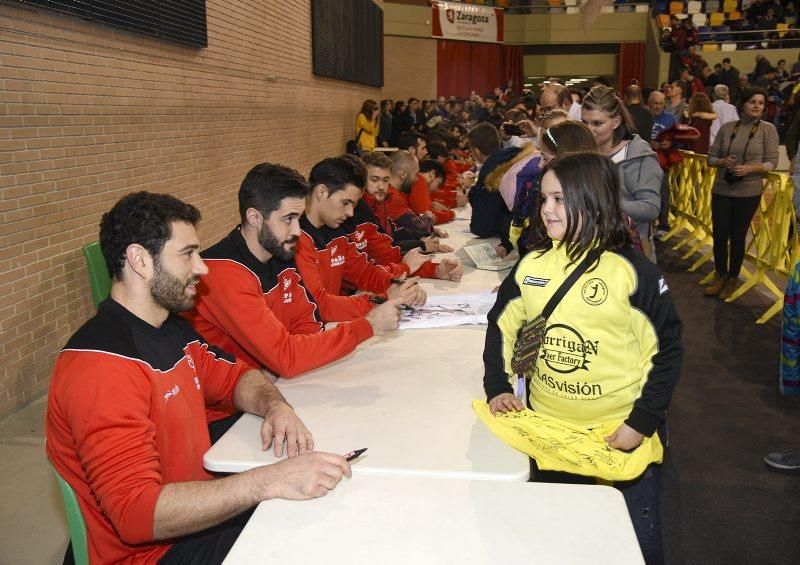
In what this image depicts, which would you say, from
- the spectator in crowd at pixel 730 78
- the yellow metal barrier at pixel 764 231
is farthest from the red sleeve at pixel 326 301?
the spectator in crowd at pixel 730 78

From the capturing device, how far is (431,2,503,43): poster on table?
18469mm

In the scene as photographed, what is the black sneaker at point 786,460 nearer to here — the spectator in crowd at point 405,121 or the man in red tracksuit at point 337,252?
the man in red tracksuit at point 337,252

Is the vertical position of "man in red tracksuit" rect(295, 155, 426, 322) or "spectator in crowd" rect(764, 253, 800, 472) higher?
"man in red tracksuit" rect(295, 155, 426, 322)

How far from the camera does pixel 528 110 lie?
9.09 m

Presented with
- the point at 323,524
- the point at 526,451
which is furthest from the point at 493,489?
the point at 323,524

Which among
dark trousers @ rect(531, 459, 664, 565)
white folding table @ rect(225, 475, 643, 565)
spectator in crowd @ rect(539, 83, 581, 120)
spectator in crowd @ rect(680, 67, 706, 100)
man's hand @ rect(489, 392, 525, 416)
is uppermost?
spectator in crowd @ rect(680, 67, 706, 100)

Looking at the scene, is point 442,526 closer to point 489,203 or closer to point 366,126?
point 489,203

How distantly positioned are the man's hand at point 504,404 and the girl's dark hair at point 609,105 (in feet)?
6.04

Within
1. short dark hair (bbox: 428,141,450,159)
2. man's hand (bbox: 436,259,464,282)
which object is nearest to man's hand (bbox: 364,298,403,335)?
man's hand (bbox: 436,259,464,282)

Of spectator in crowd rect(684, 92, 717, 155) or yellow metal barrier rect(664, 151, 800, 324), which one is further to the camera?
spectator in crowd rect(684, 92, 717, 155)

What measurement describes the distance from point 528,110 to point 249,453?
809cm

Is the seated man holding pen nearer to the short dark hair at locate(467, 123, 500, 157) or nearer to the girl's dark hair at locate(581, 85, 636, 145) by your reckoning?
the girl's dark hair at locate(581, 85, 636, 145)

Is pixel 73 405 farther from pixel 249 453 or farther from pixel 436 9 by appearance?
pixel 436 9
